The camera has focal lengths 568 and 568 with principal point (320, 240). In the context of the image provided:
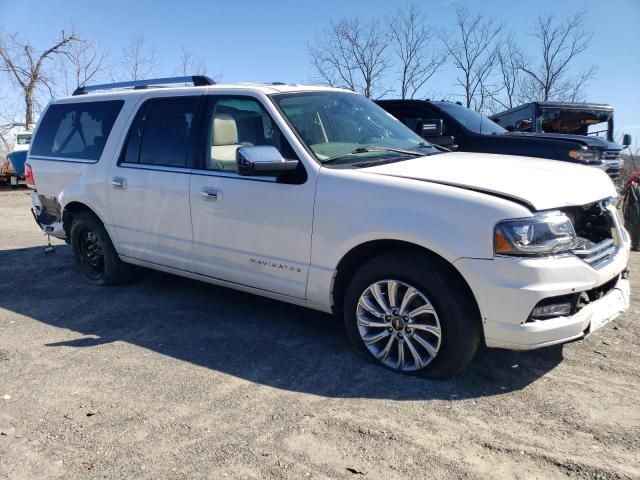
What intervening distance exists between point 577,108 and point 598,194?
29.8 ft

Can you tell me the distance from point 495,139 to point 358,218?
17.3 ft

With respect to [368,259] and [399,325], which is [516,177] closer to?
[368,259]

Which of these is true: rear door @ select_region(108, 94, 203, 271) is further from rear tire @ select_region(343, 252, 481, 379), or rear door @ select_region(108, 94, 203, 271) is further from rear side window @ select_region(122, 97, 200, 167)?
rear tire @ select_region(343, 252, 481, 379)

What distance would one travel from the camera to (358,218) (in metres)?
3.61

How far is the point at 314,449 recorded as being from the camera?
285cm

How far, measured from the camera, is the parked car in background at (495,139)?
26.2ft

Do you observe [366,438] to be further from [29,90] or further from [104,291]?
[29,90]

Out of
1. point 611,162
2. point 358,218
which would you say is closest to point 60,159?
point 358,218

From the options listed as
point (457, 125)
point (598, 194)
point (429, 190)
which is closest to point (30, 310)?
point (429, 190)

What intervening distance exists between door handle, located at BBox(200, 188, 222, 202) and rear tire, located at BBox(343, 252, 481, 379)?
50.7 inches

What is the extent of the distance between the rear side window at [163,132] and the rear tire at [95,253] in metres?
0.89

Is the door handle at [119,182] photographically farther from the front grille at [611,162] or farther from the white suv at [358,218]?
the front grille at [611,162]

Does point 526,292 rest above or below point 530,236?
below

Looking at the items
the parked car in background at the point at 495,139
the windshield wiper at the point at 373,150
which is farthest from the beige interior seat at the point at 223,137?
the parked car in background at the point at 495,139
